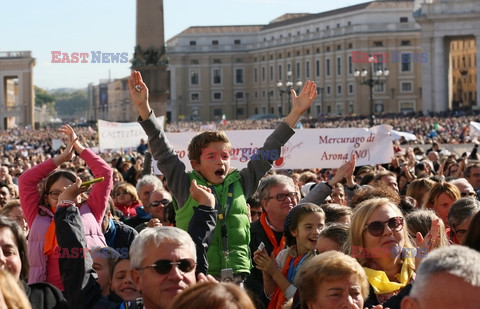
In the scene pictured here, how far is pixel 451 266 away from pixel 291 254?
2660mm

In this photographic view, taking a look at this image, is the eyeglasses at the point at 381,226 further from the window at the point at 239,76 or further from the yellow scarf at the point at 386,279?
the window at the point at 239,76

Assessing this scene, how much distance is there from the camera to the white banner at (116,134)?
73.9ft

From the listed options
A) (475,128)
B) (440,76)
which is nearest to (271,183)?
(475,128)

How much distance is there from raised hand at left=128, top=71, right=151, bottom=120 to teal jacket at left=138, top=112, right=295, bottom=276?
45 millimetres

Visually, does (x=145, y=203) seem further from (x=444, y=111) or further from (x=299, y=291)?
(x=444, y=111)

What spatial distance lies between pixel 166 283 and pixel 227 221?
65.8 inches

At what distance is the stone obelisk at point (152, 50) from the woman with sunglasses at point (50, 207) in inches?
969

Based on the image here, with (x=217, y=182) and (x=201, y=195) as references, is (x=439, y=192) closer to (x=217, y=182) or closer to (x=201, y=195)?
(x=217, y=182)

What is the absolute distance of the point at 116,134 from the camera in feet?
75.5

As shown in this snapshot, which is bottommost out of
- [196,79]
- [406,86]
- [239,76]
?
[406,86]

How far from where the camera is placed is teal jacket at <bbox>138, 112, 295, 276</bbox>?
20.0 ft

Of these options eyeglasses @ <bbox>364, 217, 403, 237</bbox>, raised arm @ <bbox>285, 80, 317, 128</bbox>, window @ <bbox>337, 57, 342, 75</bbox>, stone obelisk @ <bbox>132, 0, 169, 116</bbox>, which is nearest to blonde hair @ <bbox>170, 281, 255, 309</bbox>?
eyeglasses @ <bbox>364, 217, 403, 237</bbox>

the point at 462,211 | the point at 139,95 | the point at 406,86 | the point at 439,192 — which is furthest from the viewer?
the point at 406,86

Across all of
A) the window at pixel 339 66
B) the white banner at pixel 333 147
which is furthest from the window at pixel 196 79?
the white banner at pixel 333 147
